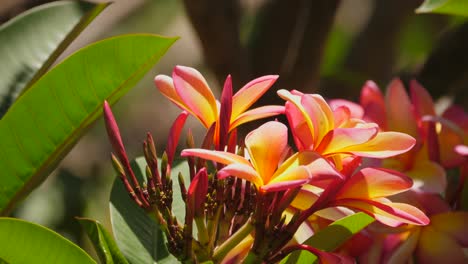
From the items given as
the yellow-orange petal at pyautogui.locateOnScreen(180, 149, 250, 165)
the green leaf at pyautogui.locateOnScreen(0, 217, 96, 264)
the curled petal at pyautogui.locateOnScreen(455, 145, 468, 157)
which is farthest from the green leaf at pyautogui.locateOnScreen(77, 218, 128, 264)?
the curled petal at pyautogui.locateOnScreen(455, 145, 468, 157)

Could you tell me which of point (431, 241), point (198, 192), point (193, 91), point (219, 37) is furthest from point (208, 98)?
point (219, 37)

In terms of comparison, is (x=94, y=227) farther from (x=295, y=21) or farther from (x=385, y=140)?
(x=295, y=21)

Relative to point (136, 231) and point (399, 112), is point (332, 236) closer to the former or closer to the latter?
point (136, 231)

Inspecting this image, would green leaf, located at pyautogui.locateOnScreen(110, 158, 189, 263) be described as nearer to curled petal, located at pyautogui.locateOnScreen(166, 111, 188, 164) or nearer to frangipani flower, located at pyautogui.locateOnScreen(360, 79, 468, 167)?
curled petal, located at pyautogui.locateOnScreen(166, 111, 188, 164)

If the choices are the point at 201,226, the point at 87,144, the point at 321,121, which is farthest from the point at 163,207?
the point at 87,144

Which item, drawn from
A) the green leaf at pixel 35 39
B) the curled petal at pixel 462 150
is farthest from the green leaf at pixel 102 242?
the curled petal at pixel 462 150

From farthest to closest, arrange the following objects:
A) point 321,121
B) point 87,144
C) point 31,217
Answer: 1. point 87,144
2. point 31,217
3. point 321,121
